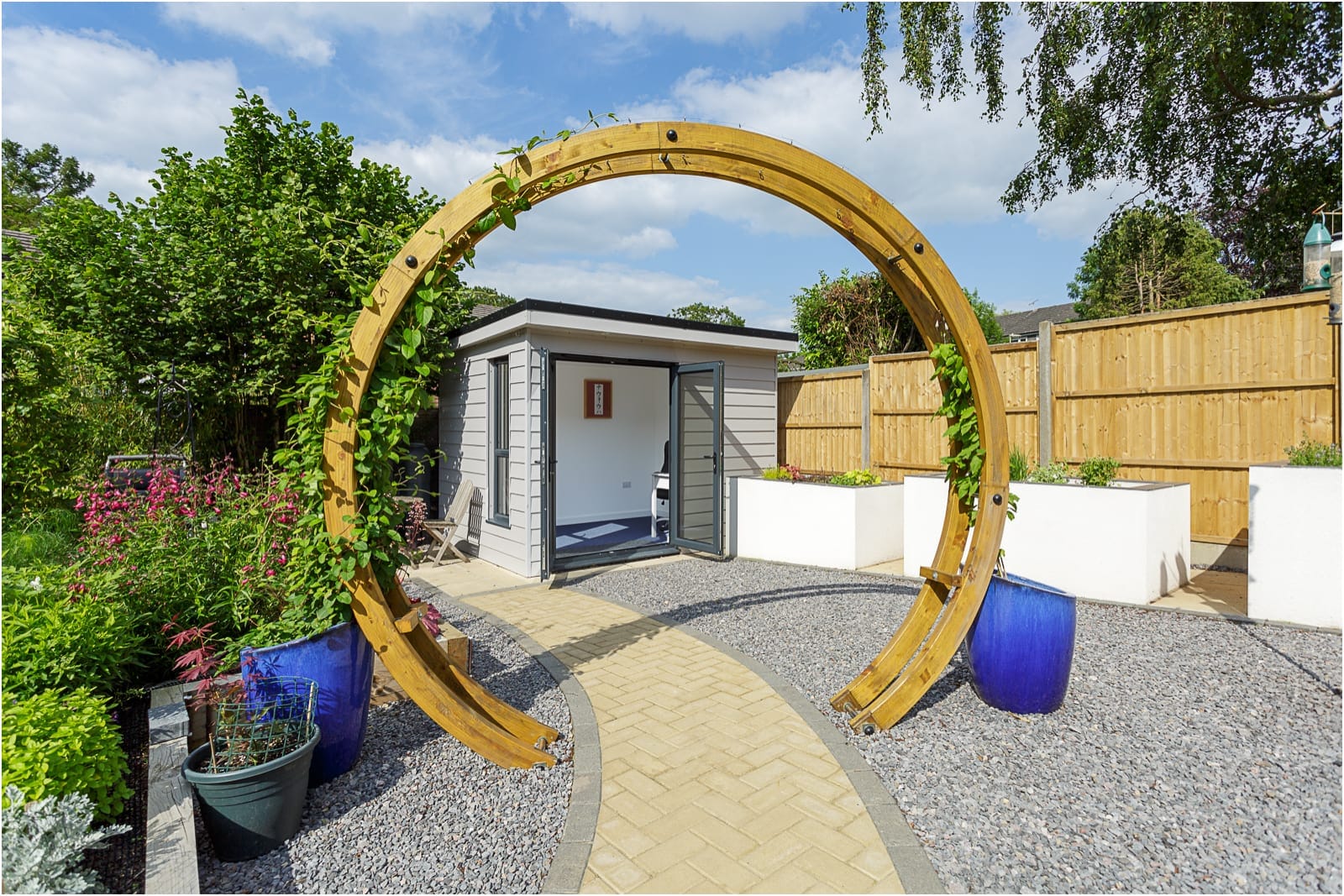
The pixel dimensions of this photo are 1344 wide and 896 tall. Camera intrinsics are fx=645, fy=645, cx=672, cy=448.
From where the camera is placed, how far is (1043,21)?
26.8 feet

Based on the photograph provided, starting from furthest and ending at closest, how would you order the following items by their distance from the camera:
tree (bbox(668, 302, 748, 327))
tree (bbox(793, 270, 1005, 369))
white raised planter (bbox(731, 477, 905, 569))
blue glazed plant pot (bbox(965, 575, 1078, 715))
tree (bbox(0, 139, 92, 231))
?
1. tree (bbox(668, 302, 748, 327))
2. tree (bbox(0, 139, 92, 231))
3. tree (bbox(793, 270, 1005, 369))
4. white raised planter (bbox(731, 477, 905, 569))
5. blue glazed plant pot (bbox(965, 575, 1078, 715))

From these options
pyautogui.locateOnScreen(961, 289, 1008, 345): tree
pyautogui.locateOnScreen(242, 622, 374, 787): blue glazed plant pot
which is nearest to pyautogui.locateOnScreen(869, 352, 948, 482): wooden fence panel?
A: pyautogui.locateOnScreen(242, 622, 374, 787): blue glazed plant pot

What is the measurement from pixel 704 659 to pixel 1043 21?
910 centimetres

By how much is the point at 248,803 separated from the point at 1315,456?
621 cm

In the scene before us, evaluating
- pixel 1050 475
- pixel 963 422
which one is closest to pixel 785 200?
pixel 963 422

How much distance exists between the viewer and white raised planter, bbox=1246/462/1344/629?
4133 mm

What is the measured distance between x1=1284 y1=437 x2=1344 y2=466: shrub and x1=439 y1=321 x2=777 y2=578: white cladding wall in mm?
4627

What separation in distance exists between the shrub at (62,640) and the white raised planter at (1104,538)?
17.1 ft

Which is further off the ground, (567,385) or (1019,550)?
(567,385)

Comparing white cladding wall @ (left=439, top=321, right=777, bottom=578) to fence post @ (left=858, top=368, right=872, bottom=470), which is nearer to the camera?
white cladding wall @ (left=439, top=321, right=777, bottom=578)

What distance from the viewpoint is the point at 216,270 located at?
21.8 ft

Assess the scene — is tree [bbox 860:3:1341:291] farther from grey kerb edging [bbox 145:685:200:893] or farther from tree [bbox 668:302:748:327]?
tree [bbox 668:302:748:327]

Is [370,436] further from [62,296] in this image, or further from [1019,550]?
[62,296]

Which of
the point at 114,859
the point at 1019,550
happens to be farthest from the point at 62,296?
the point at 1019,550
